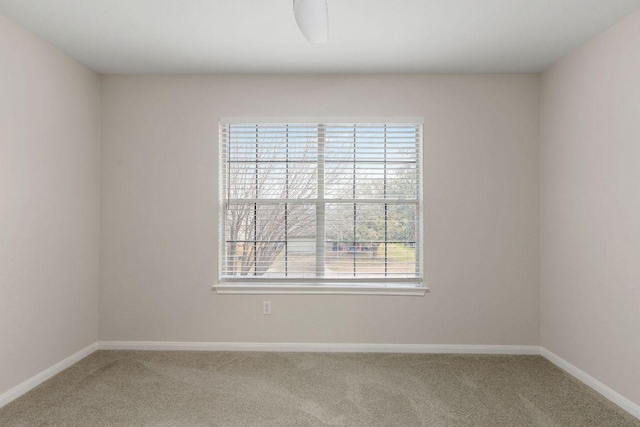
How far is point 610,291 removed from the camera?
278 cm

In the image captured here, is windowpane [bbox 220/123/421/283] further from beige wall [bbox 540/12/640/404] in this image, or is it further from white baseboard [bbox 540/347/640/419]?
white baseboard [bbox 540/347/640/419]

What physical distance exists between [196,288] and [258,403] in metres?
1.37

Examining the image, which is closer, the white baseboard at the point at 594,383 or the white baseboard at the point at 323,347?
the white baseboard at the point at 594,383

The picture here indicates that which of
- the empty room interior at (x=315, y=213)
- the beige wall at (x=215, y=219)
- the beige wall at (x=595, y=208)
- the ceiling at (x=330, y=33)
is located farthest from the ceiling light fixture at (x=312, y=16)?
the beige wall at (x=595, y=208)

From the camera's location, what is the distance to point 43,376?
3012mm

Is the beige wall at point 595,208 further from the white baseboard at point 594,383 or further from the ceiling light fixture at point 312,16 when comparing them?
the ceiling light fixture at point 312,16

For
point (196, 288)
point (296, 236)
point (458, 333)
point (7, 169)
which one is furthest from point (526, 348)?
point (7, 169)

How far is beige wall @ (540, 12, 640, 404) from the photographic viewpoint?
2602mm

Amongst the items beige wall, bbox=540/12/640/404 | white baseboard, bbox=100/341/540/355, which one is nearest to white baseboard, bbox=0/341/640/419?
white baseboard, bbox=100/341/540/355

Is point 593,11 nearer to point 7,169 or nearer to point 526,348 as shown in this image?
point 526,348

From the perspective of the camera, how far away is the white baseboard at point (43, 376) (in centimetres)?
269

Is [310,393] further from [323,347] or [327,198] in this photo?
[327,198]

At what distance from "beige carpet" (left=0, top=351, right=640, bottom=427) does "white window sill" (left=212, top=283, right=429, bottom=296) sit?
0.54 m

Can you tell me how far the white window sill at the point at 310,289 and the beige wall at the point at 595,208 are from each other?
118 centimetres
